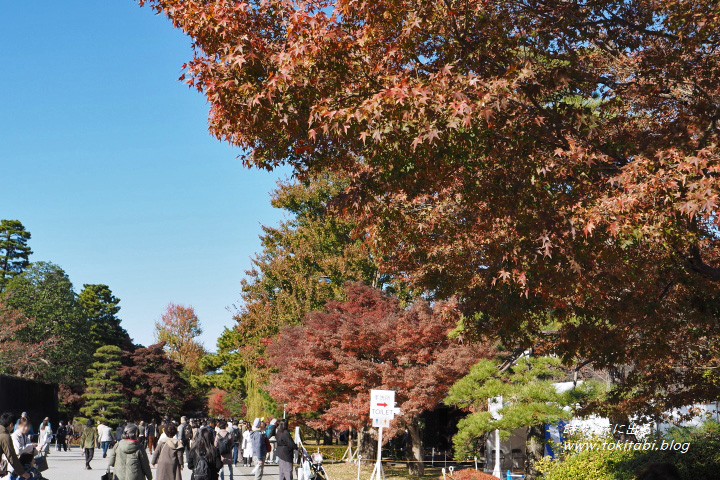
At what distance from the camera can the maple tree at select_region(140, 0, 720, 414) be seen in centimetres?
675

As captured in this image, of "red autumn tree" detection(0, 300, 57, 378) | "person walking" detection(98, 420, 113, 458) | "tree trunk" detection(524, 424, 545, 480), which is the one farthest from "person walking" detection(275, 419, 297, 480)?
"red autumn tree" detection(0, 300, 57, 378)

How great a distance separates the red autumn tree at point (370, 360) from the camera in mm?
24594

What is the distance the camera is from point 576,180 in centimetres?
803

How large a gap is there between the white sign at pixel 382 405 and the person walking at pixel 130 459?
8031 millimetres

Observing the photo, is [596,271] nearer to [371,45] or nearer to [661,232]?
[661,232]

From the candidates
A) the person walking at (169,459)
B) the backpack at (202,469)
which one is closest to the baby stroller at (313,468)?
the backpack at (202,469)

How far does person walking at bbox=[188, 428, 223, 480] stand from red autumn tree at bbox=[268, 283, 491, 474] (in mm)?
11610

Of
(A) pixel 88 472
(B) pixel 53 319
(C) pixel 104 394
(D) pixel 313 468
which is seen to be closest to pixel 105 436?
(A) pixel 88 472

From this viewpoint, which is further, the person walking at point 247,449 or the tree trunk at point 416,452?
the tree trunk at point 416,452

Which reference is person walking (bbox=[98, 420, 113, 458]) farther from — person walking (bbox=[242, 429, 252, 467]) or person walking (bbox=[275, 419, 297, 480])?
person walking (bbox=[275, 419, 297, 480])

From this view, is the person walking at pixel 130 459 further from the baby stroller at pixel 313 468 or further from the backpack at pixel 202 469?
the baby stroller at pixel 313 468

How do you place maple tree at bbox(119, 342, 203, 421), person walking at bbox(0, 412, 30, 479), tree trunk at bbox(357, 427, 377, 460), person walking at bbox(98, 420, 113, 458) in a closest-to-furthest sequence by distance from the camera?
person walking at bbox(0, 412, 30, 479) < person walking at bbox(98, 420, 113, 458) < tree trunk at bbox(357, 427, 377, 460) < maple tree at bbox(119, 342, 203, 421)

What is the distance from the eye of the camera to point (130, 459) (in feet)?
35.1

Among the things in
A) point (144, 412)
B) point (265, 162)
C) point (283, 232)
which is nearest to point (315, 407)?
point (283, 232)
